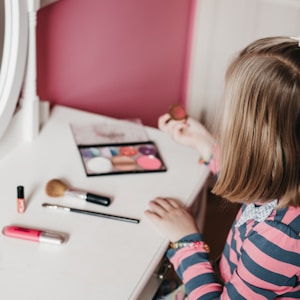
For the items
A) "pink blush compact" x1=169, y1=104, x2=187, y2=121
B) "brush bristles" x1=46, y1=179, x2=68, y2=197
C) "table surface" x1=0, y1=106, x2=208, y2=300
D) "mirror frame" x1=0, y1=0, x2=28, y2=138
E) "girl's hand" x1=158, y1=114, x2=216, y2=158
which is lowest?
"table surface" x1=0, y1=106, x2=208, y2=300

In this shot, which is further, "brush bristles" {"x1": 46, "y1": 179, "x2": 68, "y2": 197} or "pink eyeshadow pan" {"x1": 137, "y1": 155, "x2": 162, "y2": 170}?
"pink eyeshadow pan" {"x1": 137, "y1": 155, "x2": 162, "y2": 170}

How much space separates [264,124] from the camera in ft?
2.72

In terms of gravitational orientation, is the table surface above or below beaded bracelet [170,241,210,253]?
above

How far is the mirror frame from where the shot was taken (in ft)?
3.46

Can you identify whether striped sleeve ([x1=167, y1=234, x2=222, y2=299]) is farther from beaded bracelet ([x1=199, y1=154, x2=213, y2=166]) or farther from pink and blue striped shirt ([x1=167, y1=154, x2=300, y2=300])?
beaded bracelet ([x1=199, y1=154, x2=213, y2=166])

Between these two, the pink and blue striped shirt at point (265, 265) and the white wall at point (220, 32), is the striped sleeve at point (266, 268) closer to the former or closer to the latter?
the pink and blue striped shirt at point (265, 265)

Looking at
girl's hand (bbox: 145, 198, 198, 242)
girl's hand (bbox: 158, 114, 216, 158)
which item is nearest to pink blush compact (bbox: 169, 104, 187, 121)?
girl's hand (bbox: 158, 114, 216, 158)

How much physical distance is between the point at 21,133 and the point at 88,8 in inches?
13.3

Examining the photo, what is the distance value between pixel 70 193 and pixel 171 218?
0.60 feet

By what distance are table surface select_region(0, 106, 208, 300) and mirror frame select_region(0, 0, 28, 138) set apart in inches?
3.8

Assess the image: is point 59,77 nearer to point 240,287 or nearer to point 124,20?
point 124,20

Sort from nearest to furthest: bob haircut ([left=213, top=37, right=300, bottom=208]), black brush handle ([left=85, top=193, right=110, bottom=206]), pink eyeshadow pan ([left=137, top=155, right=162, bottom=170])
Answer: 1. bob haircut ([left=213, top=37, right=300, bottom=208])
2. black brush handle ([left=85, top=193, right=110, bottom=206])
3. pink eyeshadow pan ([left=137, top=155, right=162, bottom=170])

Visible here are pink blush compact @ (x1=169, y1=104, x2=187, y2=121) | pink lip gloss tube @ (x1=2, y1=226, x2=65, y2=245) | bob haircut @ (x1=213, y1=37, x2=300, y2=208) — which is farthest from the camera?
pink blush compact @ (x1=169, y1=104, x2=187, y2=121)

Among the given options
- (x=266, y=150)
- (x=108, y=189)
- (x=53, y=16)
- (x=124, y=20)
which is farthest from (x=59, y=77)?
(x=266, y=150)
